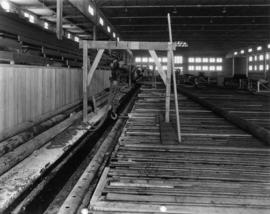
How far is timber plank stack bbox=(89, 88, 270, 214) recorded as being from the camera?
2.41 metres

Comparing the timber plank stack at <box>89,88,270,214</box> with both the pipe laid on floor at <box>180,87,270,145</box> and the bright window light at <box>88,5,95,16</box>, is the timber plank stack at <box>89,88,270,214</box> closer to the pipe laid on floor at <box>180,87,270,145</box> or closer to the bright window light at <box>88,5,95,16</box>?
A: the pipe laid on floor at <box>180,87,270,145</box>

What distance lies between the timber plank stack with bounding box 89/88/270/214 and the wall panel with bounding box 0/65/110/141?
188 cm

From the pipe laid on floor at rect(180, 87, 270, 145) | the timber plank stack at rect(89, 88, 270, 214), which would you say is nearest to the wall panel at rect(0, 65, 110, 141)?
the timber plank stack at rect(89, 88, 270, 214)

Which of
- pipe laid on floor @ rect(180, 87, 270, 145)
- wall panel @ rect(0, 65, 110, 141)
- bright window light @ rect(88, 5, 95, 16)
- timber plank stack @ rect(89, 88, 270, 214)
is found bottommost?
timber plank stack @ rect(89, 88, 270, 214)

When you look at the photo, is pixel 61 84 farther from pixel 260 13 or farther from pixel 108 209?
pixel 260 13

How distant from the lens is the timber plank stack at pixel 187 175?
94.7 inches

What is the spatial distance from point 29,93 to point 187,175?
11.7 ft

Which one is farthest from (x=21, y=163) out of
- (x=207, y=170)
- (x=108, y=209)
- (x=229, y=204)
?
(x=229, y=204)

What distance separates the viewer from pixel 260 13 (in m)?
14.6

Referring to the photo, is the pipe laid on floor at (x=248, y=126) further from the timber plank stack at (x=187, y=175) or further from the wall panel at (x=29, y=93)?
the wall panel at (x=29, y=93)

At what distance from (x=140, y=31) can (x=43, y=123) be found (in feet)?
52.5

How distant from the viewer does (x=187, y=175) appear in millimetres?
3029

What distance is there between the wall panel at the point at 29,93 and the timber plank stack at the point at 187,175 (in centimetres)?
188

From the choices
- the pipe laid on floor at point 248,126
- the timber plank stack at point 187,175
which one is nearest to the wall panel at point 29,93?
the timber plank stack at point 187,175
